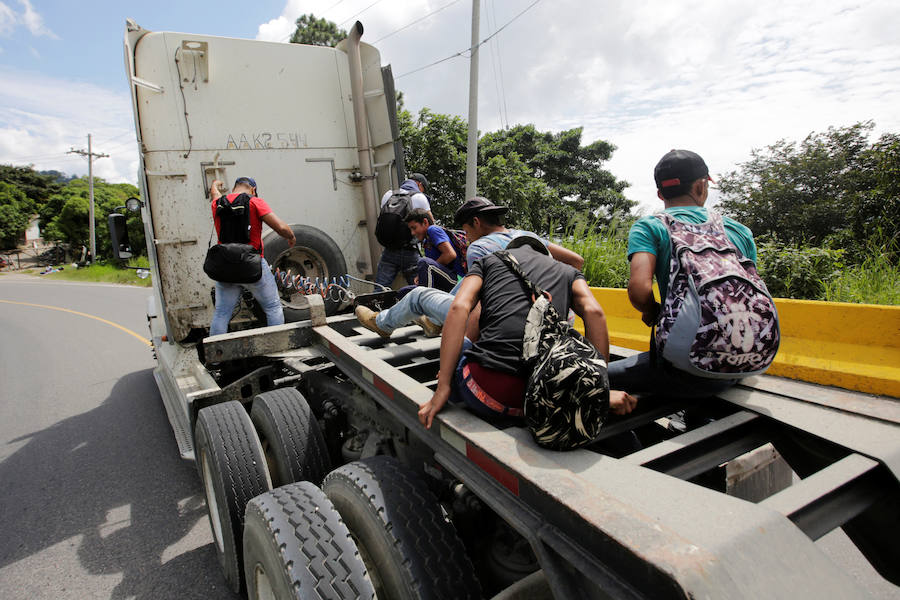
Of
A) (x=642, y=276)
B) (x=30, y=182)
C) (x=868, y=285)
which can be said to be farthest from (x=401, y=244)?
(x=30, y=182)

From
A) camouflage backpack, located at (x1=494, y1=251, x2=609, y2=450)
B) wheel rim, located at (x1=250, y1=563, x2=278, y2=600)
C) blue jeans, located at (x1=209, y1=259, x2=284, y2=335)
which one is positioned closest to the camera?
camouflage backpack, located at (x1=494, y1=251, x2=609, y2=450)

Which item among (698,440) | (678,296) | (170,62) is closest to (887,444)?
(698,440)

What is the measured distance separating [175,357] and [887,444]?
4.76 meters

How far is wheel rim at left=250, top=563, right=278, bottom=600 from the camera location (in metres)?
1.93

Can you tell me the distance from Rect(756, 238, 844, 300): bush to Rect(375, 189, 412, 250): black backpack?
3698 mm

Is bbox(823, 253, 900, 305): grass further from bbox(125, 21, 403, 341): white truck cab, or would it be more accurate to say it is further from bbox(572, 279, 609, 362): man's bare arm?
bbox(125, 21, 403, 341): white truck cab

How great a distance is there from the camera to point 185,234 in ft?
14.5

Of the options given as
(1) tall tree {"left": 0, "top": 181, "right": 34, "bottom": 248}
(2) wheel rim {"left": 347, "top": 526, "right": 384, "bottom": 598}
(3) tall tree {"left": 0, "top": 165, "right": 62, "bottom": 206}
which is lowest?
(2) wheel rim {"left": 347, "top": 526, "right": 384, "bottom": 598}

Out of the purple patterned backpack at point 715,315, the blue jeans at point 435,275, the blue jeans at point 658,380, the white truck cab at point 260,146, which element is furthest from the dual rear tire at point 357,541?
the white truck cab at point 260,146

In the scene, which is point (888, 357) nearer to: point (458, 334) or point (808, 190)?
point (458, 334)

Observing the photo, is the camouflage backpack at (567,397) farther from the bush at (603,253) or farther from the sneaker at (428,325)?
the bush at (603,253)

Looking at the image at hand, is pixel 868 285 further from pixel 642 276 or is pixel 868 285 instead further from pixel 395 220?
pixel 395 220

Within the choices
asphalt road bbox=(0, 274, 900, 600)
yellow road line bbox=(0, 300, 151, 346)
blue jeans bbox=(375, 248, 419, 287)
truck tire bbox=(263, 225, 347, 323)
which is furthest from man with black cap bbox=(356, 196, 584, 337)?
yellow road line bbox=(0, 300, 151, 346)

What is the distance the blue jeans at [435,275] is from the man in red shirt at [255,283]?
1.16 metres
